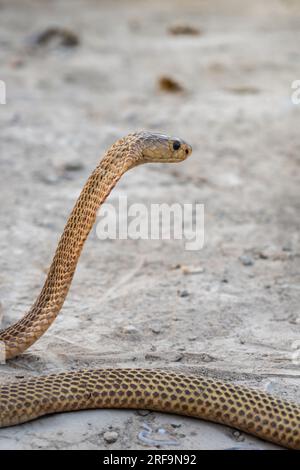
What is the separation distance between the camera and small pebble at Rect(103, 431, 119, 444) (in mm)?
3553

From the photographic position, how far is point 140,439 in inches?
141

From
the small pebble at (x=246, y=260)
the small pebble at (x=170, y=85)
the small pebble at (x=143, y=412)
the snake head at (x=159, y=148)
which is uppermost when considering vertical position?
the small pebble at (x=170, y=85)

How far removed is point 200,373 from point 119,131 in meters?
4.73

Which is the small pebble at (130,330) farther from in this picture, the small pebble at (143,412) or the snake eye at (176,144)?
the snake eye at (176,144)

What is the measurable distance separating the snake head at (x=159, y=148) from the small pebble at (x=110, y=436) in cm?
135

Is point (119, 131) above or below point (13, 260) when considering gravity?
above

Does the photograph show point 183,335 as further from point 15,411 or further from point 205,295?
point 15,411

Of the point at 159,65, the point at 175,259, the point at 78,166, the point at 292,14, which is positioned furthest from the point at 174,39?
the point at 175,259

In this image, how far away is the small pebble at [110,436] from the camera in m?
3.55

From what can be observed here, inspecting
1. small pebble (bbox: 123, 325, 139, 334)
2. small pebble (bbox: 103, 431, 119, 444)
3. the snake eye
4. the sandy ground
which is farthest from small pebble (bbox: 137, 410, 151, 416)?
the snake eye

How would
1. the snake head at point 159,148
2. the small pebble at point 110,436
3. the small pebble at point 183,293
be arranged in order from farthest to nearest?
the small pebble at point 183,293, the snake head at point 159,148, the small pebble at point 110,436

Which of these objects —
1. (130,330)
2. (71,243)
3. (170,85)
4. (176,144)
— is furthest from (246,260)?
(170,85)

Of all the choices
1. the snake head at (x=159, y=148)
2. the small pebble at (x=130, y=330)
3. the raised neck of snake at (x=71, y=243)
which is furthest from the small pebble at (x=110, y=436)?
the snake head at (x=159, y=148)

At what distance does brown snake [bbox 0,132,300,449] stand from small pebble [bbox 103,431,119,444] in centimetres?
21
